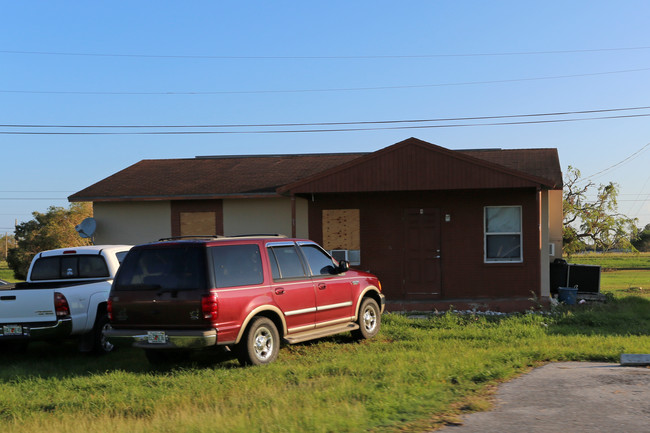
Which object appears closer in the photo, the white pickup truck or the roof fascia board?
the white pickup truck

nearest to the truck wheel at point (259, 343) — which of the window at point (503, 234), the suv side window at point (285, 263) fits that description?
the suv side window at point (285, 263)

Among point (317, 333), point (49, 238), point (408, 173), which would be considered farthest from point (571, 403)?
point (49, 238)

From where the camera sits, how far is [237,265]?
9.56 metres

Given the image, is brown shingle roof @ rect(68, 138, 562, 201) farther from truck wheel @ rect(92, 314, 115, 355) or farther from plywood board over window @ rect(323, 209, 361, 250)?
truck wheel @ rect(92, 314, 115, 355)

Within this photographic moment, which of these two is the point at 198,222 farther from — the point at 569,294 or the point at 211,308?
the point at 211,308

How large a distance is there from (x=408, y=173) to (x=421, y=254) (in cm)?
236

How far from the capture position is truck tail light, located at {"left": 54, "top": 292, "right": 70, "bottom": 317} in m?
10.4

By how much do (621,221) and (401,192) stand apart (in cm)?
3424

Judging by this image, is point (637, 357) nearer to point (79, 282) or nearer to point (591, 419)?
point (591, 419)

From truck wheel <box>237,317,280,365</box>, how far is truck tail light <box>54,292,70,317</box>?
2.94 m

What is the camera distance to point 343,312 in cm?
1130

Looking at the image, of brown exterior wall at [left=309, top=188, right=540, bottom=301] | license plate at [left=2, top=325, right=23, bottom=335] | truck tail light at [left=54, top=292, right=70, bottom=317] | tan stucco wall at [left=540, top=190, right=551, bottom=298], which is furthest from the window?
license plate at [left=2, top=325, right=23, bottom=335]

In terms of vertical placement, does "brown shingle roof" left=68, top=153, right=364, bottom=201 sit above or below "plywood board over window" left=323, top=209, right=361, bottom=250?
above

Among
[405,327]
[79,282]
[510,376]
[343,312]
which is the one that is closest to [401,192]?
[405,327]
